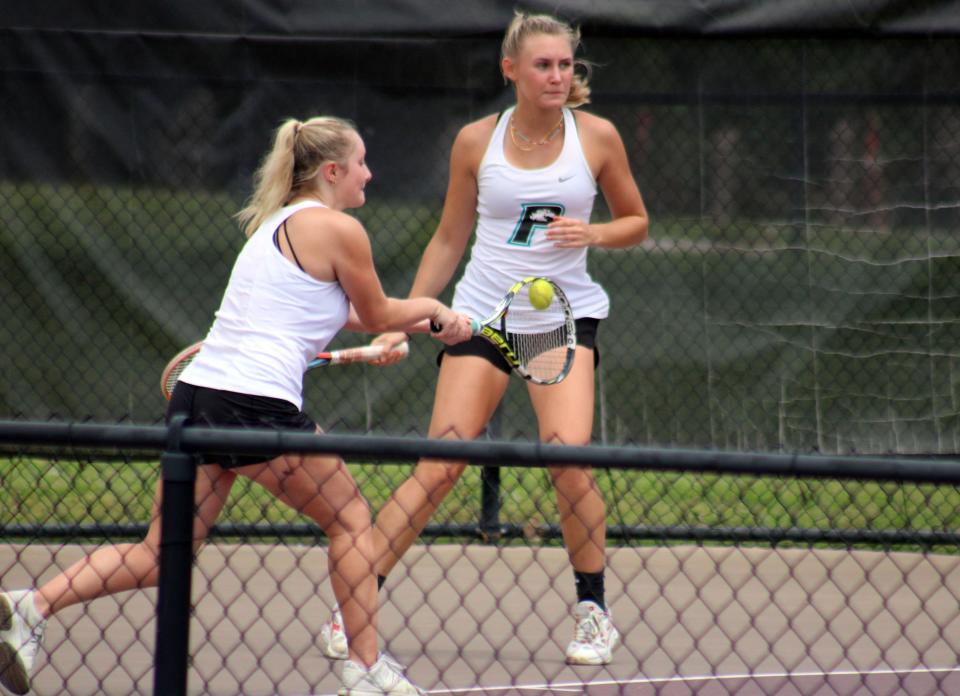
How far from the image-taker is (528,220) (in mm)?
4090

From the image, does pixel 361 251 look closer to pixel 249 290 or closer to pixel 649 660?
pixel 249 290

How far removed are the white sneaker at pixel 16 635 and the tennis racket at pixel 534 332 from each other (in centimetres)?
142

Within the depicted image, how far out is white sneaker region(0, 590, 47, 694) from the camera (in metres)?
3.15

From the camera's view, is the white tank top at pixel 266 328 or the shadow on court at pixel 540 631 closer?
the white tank top at pixel 266 328

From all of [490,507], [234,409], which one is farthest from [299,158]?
[490,507]

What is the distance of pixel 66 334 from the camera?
570cm

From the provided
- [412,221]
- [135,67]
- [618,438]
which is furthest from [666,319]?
[135,67]

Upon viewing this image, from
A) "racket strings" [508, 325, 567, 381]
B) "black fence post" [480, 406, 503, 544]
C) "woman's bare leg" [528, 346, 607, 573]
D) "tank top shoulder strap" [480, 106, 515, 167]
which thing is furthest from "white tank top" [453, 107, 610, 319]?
"black fence post" [480, 406, 503, 544]

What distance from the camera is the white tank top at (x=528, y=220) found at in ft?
13.3

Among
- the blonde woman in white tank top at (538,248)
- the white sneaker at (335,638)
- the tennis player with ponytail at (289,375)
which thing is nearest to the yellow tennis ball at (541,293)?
the blonde woman in white tank top at (538,248)

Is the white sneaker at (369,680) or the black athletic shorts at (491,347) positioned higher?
the black athletic shorts at (491,347)

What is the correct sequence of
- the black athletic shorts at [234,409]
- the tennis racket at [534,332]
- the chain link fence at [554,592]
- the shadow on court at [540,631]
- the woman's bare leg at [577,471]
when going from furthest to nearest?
1. the tennis racket at [534,332]
2. the woman's bare leg at [577,471]
3. the shadow on court at [540,631]
4. the chain link fence at [554,592]
5. the black athletic shorts at [234,409]

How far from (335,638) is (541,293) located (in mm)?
1102

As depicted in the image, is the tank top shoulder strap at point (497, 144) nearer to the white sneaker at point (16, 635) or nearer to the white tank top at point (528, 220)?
the white tank top at point (528, 220)
